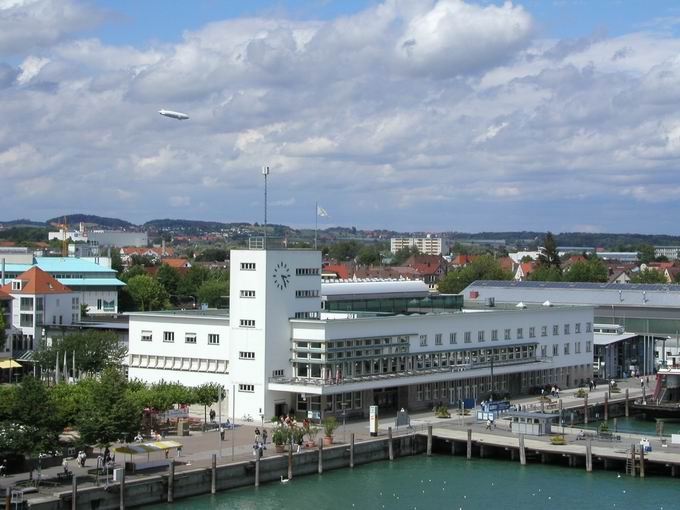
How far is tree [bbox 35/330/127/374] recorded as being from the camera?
75.3 meters

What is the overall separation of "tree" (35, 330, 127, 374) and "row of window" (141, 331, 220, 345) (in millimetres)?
4414

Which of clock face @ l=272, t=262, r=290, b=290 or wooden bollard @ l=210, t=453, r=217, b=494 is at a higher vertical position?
clock face @ l=272, t=262, r=290, b=290

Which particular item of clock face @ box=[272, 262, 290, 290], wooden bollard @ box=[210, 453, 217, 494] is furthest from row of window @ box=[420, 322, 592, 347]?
wooden bollard @ box=[210, 453, 217, 494]

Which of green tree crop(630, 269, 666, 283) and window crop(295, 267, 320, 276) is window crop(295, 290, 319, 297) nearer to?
window crop(295, 267, 320, 276)

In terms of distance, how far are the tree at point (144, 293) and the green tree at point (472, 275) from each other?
150 ft

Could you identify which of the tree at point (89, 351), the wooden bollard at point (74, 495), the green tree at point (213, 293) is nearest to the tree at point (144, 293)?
the green tree at point (213, 293)

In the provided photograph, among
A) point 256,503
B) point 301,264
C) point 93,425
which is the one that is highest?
point 301,264

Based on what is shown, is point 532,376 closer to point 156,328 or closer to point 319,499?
point 156,328

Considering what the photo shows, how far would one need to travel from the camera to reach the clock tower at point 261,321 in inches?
2542

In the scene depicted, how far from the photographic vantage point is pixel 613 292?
11231 cm

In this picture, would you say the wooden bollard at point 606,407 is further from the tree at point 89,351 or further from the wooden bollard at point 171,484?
the wooden bollard at point 171,484

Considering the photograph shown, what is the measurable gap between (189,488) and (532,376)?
3648 cm

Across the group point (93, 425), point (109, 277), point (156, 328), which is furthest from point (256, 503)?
point (109, 277)

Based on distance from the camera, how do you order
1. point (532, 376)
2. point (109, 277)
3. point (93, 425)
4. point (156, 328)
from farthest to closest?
1. point (109, 277)
2. point (532, 376)
3. point (156, 328)
4. point (93, 425)
